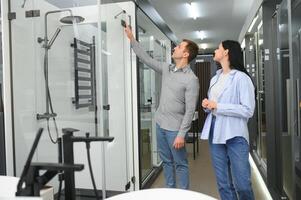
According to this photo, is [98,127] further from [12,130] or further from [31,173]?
[31,173]

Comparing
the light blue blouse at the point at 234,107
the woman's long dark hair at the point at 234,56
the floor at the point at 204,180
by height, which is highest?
the woman's long dark hair at the point at 234,56

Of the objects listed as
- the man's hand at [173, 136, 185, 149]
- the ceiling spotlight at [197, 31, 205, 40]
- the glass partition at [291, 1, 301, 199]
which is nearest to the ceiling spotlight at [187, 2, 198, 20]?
the ceiling spotlight at [197, 31, 205, 40]

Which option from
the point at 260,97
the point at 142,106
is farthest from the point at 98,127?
the point at 260,97

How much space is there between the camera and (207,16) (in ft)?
22.3

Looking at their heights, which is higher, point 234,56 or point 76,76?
point 234,56

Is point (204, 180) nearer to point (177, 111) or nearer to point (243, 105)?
point (177, 111)

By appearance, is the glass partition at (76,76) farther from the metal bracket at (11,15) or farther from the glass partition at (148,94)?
the glass partition at (148,94)

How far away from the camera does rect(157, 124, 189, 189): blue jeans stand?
284 cm

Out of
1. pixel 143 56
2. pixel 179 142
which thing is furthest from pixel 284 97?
pixel 143 56

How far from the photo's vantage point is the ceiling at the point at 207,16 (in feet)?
18.9

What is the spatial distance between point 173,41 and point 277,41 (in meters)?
2.66

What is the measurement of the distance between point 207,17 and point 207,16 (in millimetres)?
99

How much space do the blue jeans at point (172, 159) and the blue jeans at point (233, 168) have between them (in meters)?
0.42

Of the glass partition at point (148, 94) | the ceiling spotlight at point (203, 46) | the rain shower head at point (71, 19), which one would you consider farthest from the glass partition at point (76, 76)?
the ceiling spotlight at point (203, 46)
